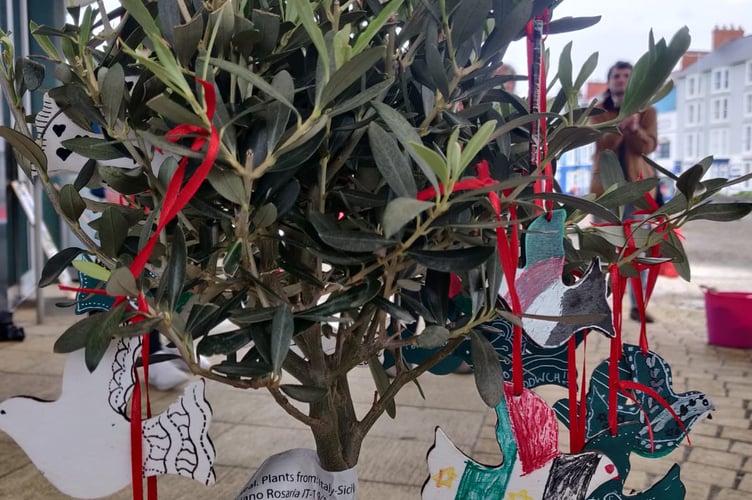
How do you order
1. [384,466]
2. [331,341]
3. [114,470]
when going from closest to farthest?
[114,470] → [331,341] → [384,466]

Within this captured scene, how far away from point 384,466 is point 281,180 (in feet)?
5.17

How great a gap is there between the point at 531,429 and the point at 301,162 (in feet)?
1.51

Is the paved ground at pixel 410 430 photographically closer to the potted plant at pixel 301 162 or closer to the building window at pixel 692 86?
the potted plant at pixel 301 162

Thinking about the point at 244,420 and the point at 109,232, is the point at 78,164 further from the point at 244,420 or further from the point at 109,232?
the point at 244,420

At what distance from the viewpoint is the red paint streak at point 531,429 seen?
2.94ft

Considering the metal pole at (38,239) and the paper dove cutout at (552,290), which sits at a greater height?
the paper dove cutout at (552,290)

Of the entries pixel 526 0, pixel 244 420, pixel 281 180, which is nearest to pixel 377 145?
pixel 281 180

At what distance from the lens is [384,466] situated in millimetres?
2113

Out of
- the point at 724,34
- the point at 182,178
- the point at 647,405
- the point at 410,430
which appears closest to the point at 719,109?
the point at 724,34

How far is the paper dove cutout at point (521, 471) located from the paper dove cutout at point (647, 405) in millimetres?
157

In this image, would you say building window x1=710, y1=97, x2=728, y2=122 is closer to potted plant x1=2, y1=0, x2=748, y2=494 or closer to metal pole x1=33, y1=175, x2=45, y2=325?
metal pole x1=33, y1=175, x2=45, y2=325

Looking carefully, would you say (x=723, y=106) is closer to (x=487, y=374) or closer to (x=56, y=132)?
(x=487, y=374)

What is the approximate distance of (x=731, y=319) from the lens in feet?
12.2

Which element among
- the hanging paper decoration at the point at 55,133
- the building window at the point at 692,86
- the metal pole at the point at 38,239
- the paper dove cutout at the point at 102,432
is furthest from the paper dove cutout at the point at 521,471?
A: the building window at the point at 692,86
